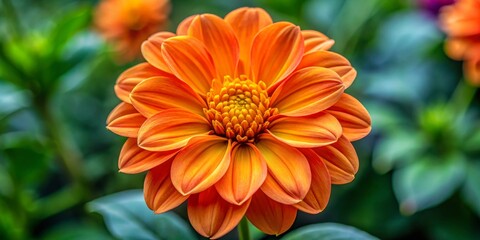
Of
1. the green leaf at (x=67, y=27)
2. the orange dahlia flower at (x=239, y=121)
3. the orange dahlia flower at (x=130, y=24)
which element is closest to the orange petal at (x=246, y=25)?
the orange dahlia flower at (x=239, y=121)

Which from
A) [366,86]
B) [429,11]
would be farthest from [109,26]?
[429,11]

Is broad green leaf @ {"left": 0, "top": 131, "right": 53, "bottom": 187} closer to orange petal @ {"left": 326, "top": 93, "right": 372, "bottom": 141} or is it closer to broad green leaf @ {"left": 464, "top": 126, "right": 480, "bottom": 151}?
orange petal @ {"left": 326, "top": 93, "right": 372, "bottom": 141}

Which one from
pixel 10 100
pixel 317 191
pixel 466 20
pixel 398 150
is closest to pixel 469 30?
pixel 466 20

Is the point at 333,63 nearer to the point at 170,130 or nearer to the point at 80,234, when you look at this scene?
the point at 170,130

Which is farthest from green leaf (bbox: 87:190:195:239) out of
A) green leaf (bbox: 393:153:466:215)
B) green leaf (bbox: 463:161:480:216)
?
green leaf (bbox: 463:161:480:216)

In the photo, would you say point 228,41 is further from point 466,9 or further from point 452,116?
point 452,116

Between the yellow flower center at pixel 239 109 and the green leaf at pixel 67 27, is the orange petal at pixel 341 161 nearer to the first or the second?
the yellow flower center at pixel 239 109
